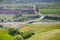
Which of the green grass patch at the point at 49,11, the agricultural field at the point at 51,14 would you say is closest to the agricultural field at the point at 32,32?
the agricultural field at the point at 51,14

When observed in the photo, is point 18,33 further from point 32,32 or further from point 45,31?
point 45,31

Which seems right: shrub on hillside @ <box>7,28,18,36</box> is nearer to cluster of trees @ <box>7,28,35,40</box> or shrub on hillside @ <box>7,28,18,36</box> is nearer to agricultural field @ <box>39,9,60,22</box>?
cluster of trees @ <box>7,28,35,40</box>

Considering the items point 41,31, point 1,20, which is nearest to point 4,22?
point 1,20

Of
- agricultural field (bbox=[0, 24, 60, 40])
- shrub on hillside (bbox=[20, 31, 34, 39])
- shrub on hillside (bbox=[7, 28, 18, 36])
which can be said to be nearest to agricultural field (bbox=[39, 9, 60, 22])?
agricultural field (bbox=[0, 24, 60, 40])

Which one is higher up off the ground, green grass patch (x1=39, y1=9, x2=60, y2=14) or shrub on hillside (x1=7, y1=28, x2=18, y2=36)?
green grass patch (x1=39, y1=9, x2=60, y2=14)

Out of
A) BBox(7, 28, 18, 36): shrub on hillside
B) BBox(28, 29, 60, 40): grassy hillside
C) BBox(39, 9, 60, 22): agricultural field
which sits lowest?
BBox(28, 29, 60, 40): grassy hillside

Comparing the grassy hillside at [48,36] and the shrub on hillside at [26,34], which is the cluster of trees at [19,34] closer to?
the shrub on hillside at [26,34]

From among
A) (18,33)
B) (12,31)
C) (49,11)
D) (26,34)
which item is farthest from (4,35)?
(49,11)

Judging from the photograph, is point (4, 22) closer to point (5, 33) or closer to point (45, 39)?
point (5, 33)

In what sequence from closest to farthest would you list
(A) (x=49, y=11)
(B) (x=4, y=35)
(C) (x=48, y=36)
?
(C) (x=48, y=36), (B) (x=4, y=35), (A) (x=49, y=11)
